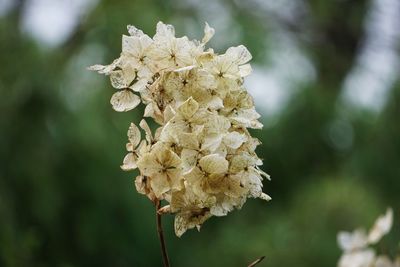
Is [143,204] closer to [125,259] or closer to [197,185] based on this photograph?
[125,259]

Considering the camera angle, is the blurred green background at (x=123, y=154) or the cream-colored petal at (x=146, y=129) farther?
the blurred green background at (x=123, y=154)

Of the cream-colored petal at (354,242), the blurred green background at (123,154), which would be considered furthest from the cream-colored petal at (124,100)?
the blurred green background at (123,154)

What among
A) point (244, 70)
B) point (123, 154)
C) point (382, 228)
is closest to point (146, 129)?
point (244, 70)

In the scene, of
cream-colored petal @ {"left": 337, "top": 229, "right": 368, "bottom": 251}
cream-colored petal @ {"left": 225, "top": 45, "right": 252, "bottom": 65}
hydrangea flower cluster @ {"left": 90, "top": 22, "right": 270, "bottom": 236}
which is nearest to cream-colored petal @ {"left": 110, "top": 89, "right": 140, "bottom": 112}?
Answer: hydrangea flower cluster @ {"left": 90, "top": 22, "right": 270, "bottom": 236}

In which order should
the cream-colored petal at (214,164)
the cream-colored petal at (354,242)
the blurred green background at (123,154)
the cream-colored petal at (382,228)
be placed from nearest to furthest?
the cream-colored petal at (214,164) → the cream-colored petal at (382,228) → the cream-colored petal at (354,242) → the blurred green background at (123,154)

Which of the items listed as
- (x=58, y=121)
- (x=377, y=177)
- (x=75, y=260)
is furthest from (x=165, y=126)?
(x=377, y=177)

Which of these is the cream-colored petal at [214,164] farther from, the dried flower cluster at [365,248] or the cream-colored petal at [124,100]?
the dried flower cluster at [365,248]
